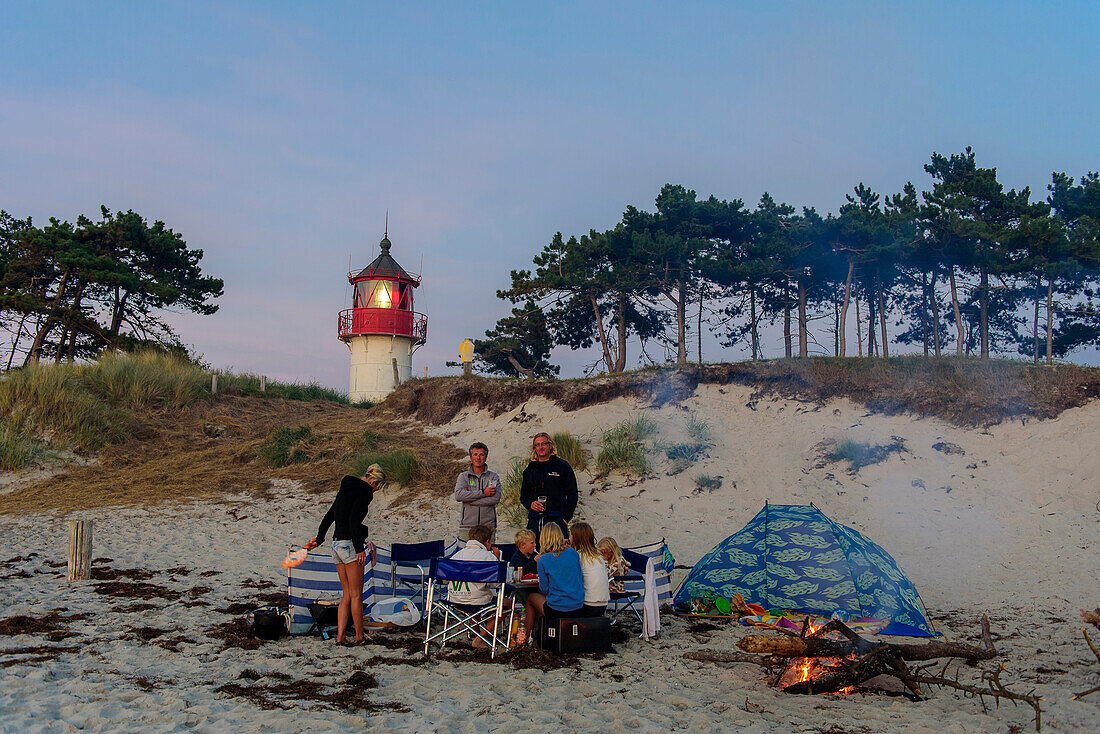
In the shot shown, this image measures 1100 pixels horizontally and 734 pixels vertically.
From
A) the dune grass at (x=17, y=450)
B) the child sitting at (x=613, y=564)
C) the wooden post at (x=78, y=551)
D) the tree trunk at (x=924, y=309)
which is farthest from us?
the tree trunk at (x=924, y=309)

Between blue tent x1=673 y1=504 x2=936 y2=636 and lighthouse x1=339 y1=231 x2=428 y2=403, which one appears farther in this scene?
lighthouse x1=339 y1=231 x2=428 y2=403

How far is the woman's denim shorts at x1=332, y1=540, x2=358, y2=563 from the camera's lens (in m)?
5.99

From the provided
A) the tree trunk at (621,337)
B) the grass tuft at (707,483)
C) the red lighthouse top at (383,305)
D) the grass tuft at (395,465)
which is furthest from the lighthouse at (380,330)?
the grass tuft at (707,483)

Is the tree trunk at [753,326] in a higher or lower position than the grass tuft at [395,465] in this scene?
higher

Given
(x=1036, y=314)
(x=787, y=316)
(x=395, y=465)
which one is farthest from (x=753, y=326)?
(x=395, y=465)

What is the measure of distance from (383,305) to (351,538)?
21386mm

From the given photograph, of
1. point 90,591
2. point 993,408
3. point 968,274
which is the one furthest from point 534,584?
point 968,274

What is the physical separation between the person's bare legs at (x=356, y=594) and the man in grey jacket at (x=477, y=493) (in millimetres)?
1550

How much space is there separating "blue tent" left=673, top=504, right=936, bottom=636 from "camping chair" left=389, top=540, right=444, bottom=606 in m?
2.91

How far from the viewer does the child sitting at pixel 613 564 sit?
7.11 meters

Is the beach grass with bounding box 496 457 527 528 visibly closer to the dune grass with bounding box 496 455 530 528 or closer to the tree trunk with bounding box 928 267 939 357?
the dune grass with bounding box 496 455 530 528

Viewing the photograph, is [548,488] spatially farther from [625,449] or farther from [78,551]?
[625,449]

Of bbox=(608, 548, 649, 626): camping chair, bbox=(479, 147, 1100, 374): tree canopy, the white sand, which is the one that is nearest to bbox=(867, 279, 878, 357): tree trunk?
bbox=(479, 147, 1100, 374): tree canopy

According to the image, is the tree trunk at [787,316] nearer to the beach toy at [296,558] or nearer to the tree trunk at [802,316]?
the tree trunk at [802,316]
